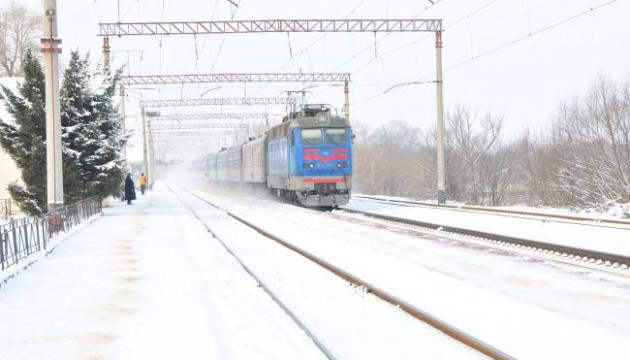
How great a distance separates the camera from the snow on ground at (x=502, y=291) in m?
6.61

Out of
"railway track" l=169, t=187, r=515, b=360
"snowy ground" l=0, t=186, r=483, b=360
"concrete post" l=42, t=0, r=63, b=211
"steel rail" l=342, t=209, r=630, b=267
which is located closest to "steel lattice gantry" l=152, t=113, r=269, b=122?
"concrete post" l=42, t=0, r=63, b=211

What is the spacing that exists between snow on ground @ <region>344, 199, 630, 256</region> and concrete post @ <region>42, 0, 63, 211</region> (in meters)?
10.9

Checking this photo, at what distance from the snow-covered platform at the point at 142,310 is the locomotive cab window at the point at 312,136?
12.9 meters

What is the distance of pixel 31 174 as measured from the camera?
22297mm

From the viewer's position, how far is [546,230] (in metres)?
17.2

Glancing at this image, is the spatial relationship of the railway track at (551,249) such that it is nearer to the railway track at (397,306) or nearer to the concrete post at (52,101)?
the railway track at (397,306)

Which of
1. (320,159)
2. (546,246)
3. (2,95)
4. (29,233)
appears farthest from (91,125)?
(546,246)

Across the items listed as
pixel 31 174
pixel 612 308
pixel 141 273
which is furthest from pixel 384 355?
pixel 31 174

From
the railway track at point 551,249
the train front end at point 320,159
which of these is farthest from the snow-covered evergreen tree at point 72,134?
the railway track at point 551,249

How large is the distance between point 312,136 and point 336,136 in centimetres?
105

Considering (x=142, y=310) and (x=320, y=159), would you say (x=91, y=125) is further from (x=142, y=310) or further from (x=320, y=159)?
(x=142, y=310)

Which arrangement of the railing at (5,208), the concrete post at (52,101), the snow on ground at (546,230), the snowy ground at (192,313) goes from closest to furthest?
the snowy ground at (192,313) < the snow on ground at (546,230) < the concrete post at (52,101) < the railing at (5,208)

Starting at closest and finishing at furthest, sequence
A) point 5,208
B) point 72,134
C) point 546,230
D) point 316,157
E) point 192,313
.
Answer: point 192,313, point 546,230, point 72,134, point 316,157, point 5,208

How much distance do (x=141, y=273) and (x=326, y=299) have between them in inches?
152
